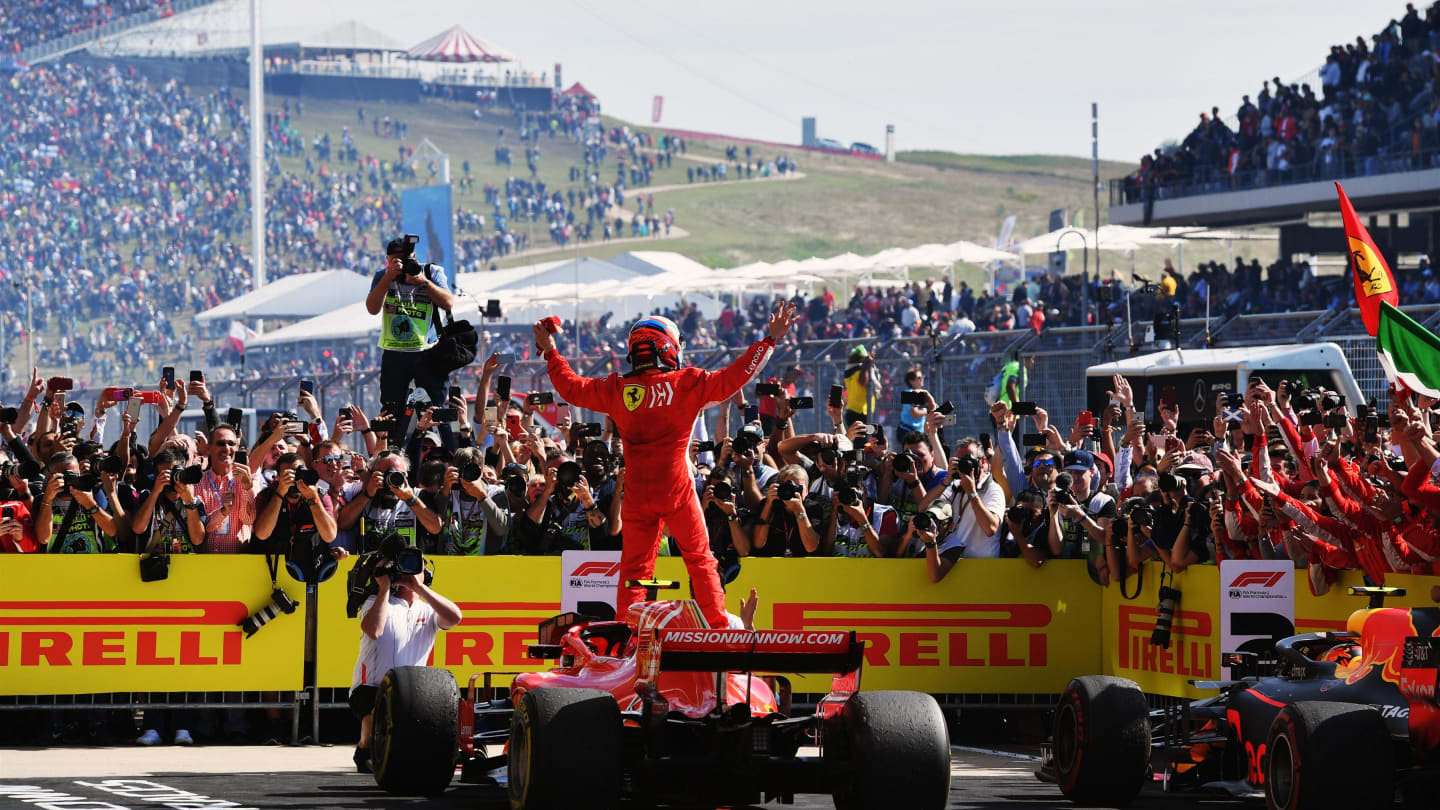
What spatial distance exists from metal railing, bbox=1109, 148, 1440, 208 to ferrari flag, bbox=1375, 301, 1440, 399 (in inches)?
880

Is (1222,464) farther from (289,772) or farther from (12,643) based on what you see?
(12,643)

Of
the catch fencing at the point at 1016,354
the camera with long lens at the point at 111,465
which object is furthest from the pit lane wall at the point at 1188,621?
the camera with long lens at the point at 111,465

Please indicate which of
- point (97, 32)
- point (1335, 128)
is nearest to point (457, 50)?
point (97, 32)

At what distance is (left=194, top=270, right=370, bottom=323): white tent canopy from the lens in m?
53.2

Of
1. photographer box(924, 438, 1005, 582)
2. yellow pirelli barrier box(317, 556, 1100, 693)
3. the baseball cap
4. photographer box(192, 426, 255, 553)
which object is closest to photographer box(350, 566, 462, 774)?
yellow pirelli barrier box(317, 556, 1100, 693)

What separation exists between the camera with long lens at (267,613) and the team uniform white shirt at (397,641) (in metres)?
1.89

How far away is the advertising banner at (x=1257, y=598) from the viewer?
11633mm

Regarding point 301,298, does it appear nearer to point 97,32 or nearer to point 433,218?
point 433,218

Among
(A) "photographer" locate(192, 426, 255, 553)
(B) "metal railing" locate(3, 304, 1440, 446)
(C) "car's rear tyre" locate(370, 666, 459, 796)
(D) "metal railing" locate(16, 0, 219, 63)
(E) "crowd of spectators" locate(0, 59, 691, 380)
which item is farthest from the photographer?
(D) "metal railing" locate(16, 0, 219, 63)

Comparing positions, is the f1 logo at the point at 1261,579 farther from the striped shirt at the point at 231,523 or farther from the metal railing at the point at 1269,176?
Result: the metal railing at the point at 1269,176

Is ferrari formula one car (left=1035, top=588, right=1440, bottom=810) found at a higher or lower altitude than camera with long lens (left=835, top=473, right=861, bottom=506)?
lower

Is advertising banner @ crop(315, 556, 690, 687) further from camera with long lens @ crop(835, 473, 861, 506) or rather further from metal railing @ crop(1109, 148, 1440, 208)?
metal railing @ crop(1109, 148, 1440, 208)

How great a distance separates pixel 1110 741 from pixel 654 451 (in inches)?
98.9

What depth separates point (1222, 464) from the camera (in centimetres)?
1134
